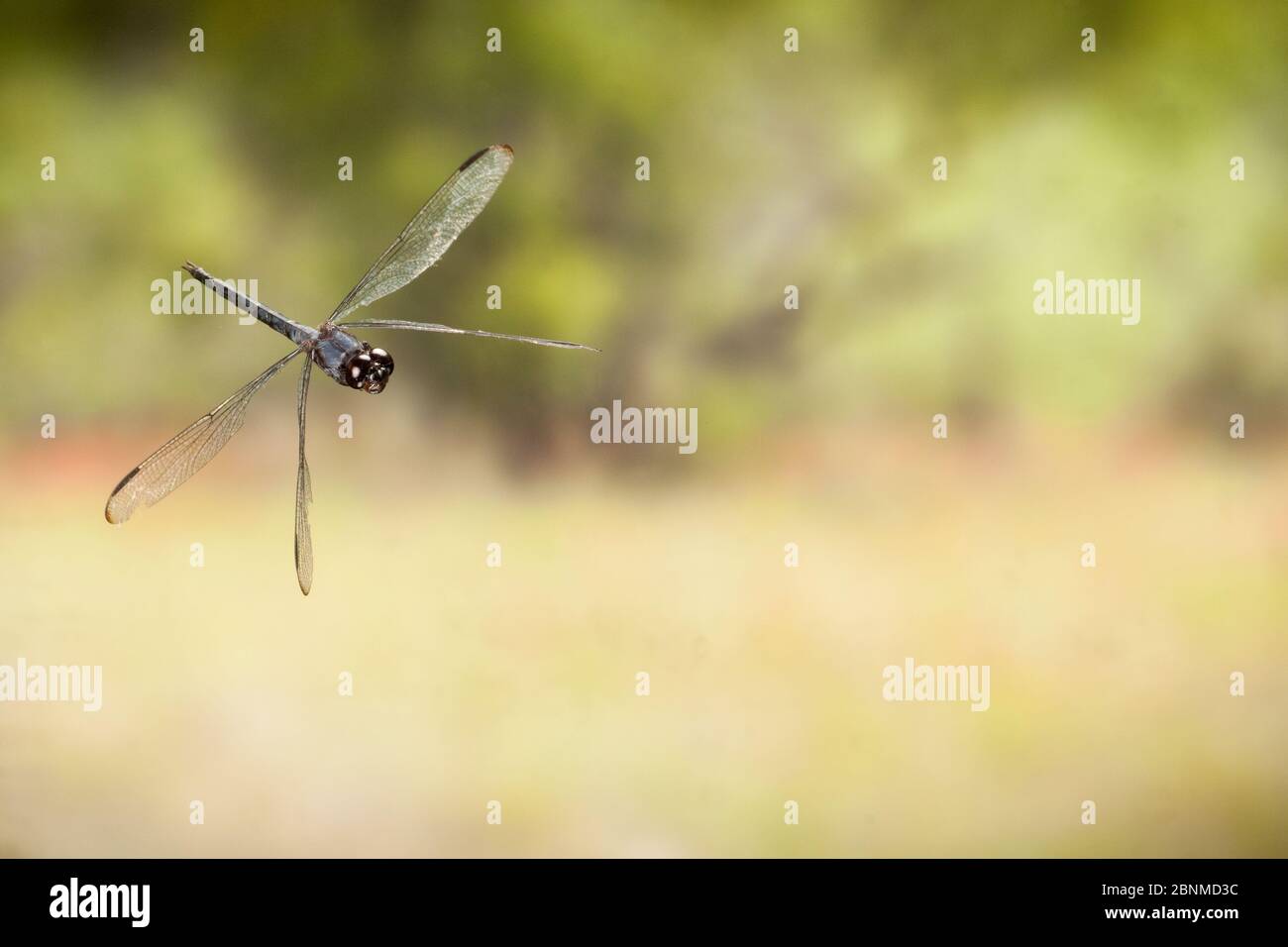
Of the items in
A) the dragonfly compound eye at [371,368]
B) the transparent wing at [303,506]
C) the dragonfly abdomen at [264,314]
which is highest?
the dragonfly abdomen at [264,314]

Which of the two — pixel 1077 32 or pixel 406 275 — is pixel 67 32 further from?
pixel 1077 32

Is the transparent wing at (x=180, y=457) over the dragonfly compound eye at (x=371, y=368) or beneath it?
beneath

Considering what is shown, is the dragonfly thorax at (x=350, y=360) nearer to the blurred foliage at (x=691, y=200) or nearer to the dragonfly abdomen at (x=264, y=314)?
the dragonfly abdomen at (x=264, y=314)

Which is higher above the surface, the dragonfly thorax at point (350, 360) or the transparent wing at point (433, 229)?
the transparent wing at point (433, 229)

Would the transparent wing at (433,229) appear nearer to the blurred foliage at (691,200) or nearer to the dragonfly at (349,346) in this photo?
the dragonfly at (349,346)

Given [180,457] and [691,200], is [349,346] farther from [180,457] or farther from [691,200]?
[691,200]

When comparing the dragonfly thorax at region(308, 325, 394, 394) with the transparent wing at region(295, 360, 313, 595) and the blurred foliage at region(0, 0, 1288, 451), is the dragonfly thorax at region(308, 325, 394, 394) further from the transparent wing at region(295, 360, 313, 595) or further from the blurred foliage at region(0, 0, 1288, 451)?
the blurred foliage at region(0, 0, 1288, 451)

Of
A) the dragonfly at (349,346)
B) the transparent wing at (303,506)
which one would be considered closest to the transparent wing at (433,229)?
the dragonfly at (349,346)

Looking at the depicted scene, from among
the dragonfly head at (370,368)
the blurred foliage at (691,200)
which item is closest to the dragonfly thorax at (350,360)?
the dragonfly head at (370,368)

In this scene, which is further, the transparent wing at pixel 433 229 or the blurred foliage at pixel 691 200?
the blurred foliage at pixel 691 200
